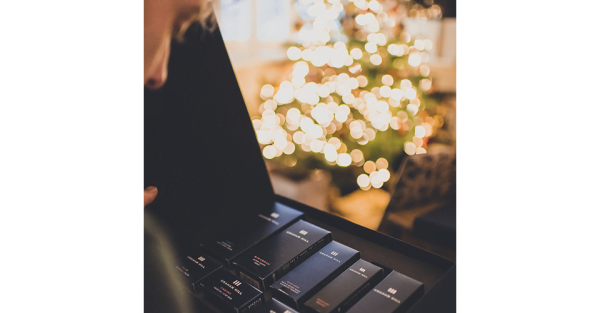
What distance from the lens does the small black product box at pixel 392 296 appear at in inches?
17.1

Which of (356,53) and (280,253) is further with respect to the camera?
(356,53)

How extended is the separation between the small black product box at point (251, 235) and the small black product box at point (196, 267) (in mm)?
16

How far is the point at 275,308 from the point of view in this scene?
0.46m

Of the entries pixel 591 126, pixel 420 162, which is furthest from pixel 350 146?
pixel 591 126

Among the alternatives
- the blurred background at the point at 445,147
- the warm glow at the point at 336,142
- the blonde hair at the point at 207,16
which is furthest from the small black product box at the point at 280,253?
the warm glow at the point at 336,142

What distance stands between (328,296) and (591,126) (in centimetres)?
36

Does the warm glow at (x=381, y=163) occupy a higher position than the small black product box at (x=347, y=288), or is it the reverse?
the small black product box at (x=347, y=288)

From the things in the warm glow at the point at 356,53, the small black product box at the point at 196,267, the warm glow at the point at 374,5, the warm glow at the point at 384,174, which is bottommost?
the warm glow at the point at 384,174

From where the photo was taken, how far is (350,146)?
7.10 ft

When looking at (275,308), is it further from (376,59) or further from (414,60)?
(414,60)

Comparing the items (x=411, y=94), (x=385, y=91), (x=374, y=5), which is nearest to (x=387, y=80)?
(x=385, y=91)

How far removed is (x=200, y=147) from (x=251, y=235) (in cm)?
17

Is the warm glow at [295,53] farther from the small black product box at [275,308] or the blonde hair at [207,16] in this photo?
the small black product box at [275,308]
